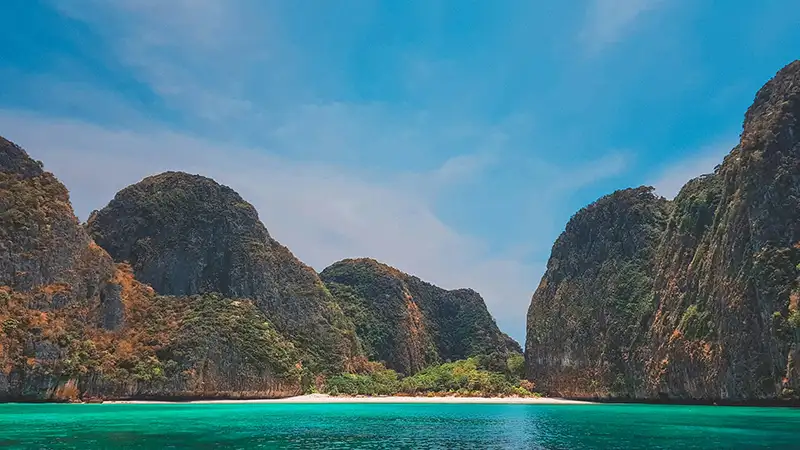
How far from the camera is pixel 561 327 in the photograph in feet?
317

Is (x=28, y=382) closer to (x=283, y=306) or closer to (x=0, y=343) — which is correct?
(x=0, y=343)

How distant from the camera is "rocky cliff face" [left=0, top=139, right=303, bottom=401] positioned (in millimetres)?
61781

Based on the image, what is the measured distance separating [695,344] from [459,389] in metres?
43.2

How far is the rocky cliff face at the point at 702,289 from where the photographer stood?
52.0 m

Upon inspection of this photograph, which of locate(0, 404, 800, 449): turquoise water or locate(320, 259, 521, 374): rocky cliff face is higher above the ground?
locate(320, 259, 521, 374): rocky cliff face

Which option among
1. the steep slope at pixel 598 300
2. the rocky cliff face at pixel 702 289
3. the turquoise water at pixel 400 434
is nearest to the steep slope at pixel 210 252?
the steep slope at pixel 598 300

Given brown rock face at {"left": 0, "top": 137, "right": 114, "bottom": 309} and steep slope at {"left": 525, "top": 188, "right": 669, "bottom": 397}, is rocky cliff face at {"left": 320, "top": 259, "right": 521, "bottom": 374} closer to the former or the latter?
steep slope at {"left": 525, "top": 188, "right": 669, "bottom": 397}

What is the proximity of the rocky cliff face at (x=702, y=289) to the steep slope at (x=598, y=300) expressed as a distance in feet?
0.69

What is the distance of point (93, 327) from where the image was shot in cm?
7331

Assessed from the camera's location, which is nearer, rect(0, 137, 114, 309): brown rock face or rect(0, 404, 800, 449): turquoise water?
rect(0, 404, 800, 449): turquoise water

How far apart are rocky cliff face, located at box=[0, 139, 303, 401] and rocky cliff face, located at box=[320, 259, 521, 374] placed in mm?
45968

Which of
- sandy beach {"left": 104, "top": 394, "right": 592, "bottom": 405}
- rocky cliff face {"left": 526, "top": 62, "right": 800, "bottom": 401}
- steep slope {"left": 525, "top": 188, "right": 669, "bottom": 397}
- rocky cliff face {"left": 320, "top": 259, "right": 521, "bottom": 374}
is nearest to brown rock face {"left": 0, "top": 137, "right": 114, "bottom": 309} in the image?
sandy beach {"left": 104, "top": 394, "right": 592, "bottom": 405}

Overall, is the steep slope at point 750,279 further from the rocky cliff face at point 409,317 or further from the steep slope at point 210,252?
the rocky cliff face at point 409,317

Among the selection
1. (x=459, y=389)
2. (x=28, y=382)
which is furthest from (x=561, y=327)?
(x=28, y=382)
